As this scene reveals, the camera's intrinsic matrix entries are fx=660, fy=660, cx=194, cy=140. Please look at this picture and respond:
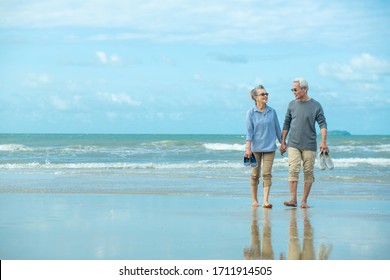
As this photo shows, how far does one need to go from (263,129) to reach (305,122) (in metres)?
0.59

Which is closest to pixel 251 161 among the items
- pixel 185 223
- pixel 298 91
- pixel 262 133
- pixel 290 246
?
pixel 262 133

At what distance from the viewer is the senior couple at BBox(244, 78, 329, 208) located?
9094mm

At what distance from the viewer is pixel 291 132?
9195mm

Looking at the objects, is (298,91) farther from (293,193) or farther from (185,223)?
(185,223)

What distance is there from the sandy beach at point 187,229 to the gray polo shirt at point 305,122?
3.04 feet

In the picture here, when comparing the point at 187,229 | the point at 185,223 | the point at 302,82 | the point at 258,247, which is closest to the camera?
the point at 258,247

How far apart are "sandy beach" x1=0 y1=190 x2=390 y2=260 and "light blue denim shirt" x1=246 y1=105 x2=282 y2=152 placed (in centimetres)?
89

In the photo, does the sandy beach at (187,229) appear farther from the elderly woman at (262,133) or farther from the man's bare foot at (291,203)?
the elderly woman at (262,133)

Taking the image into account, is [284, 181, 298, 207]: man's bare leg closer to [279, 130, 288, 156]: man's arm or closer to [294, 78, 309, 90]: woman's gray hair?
[279, 130, 288, 156]: man's arm

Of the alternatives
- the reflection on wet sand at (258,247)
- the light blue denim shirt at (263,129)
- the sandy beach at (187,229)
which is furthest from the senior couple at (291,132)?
the reflection on wet sand at (258,247)

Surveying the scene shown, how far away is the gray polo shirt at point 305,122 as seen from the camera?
909 centimetres

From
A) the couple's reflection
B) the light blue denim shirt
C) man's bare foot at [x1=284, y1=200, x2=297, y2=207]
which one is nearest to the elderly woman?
the light blue denim shirt

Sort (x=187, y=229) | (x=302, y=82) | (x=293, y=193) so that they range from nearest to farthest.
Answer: (x=187, y=229)
(x=302, y=82)
(x=293, y=193)
